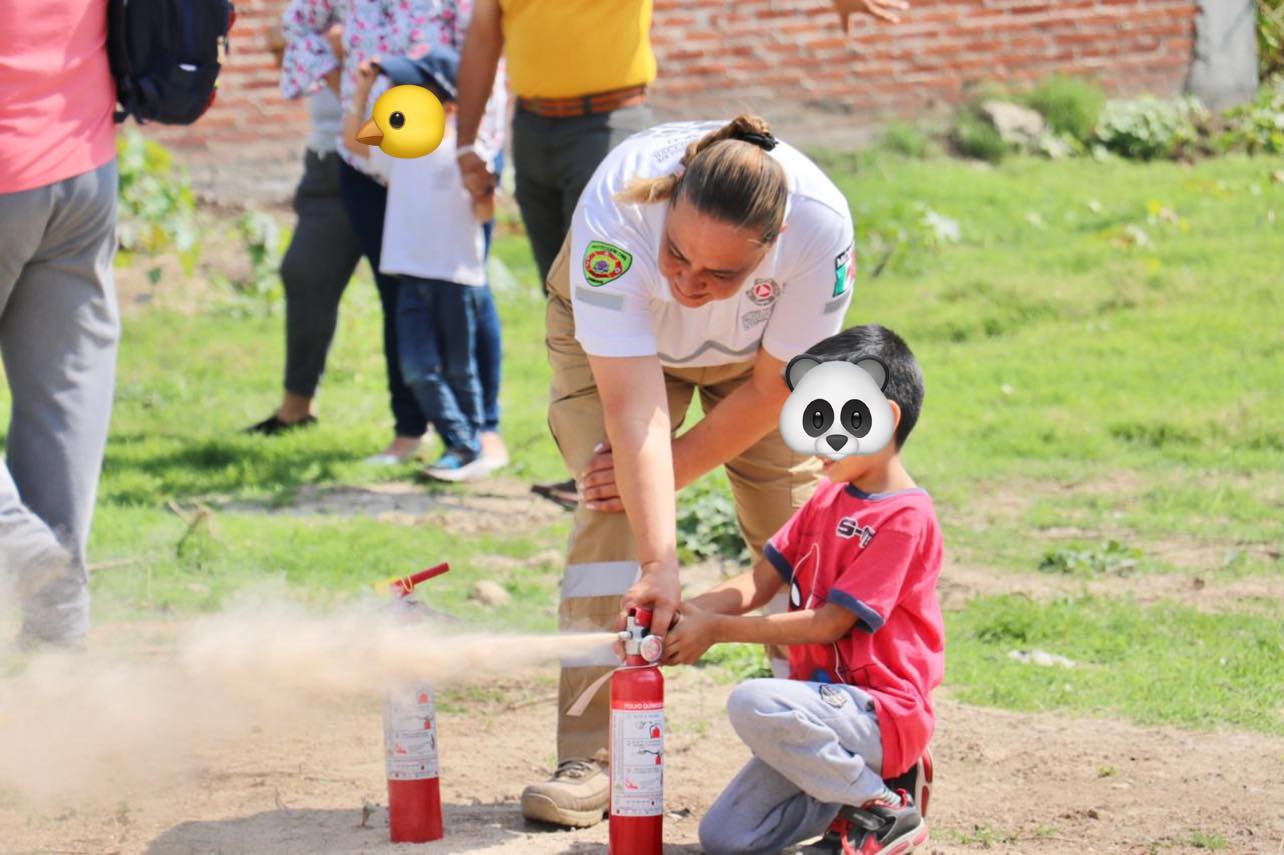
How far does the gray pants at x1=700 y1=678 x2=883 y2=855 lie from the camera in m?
3.54

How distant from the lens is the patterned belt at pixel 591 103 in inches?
253

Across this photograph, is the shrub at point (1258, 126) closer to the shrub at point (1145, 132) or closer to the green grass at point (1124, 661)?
the shrub at point (1145, 132)

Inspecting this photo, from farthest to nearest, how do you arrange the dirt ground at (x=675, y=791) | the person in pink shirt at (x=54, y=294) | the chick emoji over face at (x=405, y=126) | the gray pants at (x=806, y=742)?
1. the person in pink shirt at (x=54, y=294)
2. the dirt ground at (x=675, y=791)
3. the chick emoji over face at (x=405, y=126)
4. the gray pants at (x=806, y=742)

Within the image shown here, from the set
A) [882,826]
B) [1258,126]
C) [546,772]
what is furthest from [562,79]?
[1258,126]

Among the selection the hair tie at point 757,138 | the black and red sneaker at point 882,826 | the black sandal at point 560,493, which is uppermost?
the hair tie at point 757,138

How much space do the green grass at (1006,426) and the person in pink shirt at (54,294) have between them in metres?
0.89

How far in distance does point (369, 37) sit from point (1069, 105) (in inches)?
257

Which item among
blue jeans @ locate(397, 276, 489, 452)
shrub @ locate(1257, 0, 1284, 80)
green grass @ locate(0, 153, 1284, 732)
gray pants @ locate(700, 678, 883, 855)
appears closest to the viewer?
gray pants @ locate(700, 678, 883, 855)

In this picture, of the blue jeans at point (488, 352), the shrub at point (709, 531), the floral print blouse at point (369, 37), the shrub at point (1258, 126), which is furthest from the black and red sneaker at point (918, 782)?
the shrub at point (1258, 126)

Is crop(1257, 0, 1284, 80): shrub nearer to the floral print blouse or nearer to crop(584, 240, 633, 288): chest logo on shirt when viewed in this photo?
the floral print blouse

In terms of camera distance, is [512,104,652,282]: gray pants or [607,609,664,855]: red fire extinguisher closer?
[607,609,664,855]: red fire extinguisher

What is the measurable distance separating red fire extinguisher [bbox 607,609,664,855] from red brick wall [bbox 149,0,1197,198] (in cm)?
863

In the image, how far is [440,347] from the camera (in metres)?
7.27

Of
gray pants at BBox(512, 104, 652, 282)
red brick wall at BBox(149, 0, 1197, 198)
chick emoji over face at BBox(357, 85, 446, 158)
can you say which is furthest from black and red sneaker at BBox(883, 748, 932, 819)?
red brick wall at BBox(149, 0, 1197, 198)
